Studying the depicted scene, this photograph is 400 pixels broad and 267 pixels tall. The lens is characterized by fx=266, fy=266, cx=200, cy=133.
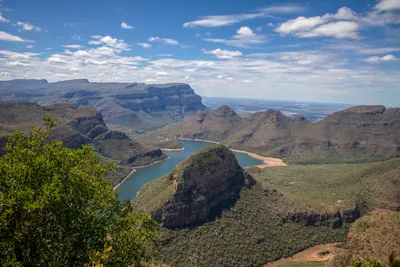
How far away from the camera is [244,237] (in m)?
71.5

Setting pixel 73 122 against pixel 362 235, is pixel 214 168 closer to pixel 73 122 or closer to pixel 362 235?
pixel 362 235

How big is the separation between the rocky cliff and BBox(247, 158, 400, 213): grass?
16.3 meters

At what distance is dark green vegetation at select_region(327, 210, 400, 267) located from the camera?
1618 inches

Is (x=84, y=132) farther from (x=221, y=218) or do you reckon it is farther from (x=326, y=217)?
(x=326, y=217)

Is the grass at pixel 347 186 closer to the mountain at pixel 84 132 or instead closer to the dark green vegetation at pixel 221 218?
the dark green vegetation at pixel 221 218

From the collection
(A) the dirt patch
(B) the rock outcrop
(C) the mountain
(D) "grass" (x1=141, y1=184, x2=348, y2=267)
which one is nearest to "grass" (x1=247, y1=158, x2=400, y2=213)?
(B) the rock outcrop

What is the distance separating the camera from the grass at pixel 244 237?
64.0m

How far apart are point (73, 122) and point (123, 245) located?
178263 mm

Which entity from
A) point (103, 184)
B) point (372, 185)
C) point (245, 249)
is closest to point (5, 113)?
point (245, 249)

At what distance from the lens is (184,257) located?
62.8 metres

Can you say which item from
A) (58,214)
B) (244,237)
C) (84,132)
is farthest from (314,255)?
(84,132)

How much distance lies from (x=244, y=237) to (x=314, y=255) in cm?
2016

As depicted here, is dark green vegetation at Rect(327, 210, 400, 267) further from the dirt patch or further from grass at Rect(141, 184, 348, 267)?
grass at Rect(141, 184, 348, 267)

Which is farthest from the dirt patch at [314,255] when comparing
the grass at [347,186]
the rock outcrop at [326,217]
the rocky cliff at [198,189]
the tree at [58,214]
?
the tree at [58,214]
